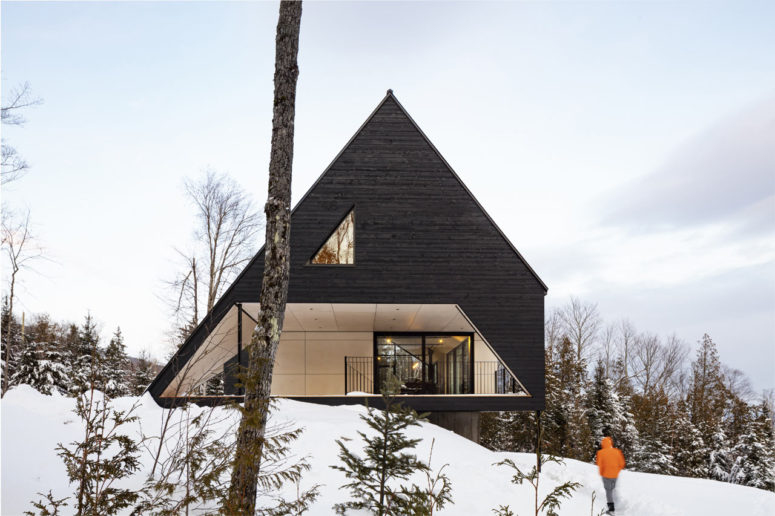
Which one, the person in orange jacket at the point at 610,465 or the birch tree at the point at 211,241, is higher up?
the birch tree at the point at 211,241

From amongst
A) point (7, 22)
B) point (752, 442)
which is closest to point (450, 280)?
point (7, 22)

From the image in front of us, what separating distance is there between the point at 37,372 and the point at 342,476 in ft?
66.5

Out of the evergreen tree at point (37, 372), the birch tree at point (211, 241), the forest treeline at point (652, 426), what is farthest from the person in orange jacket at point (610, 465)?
the evergreen tree at point (37, 372)

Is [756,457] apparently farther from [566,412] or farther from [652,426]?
[566,412]

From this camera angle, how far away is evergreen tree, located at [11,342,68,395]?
68.5 ft

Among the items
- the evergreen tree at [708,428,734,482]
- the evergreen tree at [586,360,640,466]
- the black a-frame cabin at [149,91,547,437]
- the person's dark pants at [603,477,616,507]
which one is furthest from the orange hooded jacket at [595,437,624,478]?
the evergreen tree at [586,360,640,466]

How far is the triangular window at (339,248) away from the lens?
1192cm

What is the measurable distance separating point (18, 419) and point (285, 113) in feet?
18.9

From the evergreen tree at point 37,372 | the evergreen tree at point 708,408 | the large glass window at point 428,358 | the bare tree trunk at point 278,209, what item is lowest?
the evergreen tree at point 708,408

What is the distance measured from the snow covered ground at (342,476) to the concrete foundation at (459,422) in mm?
2883

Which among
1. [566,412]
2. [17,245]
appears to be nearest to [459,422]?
[566,412]

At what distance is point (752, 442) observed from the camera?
17.5 m

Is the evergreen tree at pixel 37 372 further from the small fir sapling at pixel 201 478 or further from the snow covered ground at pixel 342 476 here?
the small fir sapling at pixel 201 478

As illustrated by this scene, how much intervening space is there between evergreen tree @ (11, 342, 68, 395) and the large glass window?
1436 centimetres
